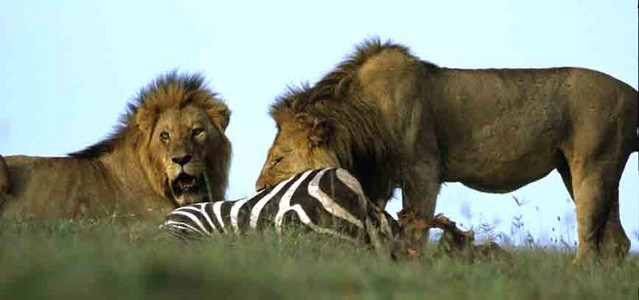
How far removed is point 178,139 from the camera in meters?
10.2

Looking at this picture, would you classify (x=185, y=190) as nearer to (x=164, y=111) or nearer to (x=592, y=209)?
(x=164, y=111)

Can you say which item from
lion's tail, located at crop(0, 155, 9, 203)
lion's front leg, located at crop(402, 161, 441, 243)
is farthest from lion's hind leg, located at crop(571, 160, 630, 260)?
lion's tail, located at crop(0, 155, 9, 203)

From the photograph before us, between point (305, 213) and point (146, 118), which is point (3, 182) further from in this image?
point (305, 213)

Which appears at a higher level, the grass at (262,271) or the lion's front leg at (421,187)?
the lion's front leg at (421,187)

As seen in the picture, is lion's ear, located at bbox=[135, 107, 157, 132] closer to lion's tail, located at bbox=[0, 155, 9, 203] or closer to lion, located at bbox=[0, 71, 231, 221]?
lion, located at bbox=[0, 71, 231, 221]

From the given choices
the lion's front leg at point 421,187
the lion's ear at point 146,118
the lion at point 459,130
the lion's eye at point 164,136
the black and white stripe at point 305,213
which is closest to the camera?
the black and white stripe at point 305,213

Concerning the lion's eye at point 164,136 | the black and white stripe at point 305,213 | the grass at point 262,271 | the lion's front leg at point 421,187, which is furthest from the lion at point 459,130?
the grass at point 262,271

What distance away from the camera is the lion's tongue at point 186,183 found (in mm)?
10055

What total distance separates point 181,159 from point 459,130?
220 centimetres

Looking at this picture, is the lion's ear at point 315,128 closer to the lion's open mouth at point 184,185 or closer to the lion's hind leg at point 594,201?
the lion's open mouth at point 184,185

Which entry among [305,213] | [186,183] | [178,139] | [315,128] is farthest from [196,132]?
[305,213]

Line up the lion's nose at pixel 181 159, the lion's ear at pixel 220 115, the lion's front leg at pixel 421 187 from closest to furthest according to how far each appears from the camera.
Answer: the lion's front leg at pixel 421 187
the lion's nose at pixel 181 159
the lion's ear at pixel 220 115

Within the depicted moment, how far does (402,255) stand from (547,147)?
3.21m

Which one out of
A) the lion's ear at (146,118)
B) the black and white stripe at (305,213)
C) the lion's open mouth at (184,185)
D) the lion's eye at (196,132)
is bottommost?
the black and white stripe at (305,213)
